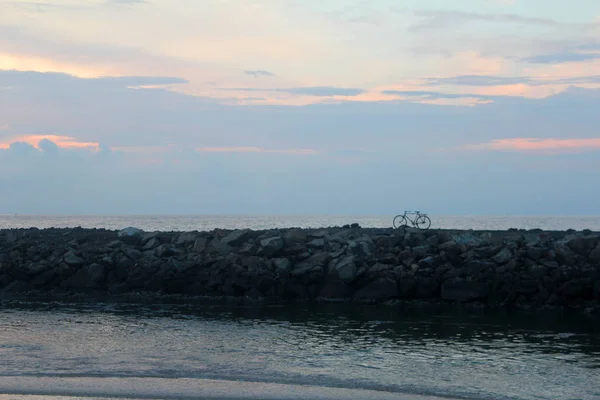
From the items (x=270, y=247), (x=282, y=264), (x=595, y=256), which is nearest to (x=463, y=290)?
(x=595, y=256)

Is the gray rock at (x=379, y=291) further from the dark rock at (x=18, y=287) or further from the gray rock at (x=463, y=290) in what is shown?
the dark rock at (x=18, y=287)

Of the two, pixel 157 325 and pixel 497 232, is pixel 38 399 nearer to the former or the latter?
pixel 157 325

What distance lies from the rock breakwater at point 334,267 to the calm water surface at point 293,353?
90.8 inches

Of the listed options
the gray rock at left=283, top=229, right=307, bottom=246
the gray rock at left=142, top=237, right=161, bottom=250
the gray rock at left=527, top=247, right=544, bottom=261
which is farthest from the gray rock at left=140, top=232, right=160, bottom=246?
the gray rock at left=527, top=247, right=544, bottom=261

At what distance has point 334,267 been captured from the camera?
30031 millimetres

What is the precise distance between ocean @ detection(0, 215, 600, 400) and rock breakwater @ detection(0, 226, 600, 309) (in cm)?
172

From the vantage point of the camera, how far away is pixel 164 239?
36.0 metres

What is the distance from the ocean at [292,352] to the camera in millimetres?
14570

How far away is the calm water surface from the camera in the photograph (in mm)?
14641

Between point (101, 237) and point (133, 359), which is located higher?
point (101, 237)

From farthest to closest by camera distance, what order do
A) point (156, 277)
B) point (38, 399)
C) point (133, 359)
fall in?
1. point (156, 277)
2. point (133, 359)
3. point (38, 399)

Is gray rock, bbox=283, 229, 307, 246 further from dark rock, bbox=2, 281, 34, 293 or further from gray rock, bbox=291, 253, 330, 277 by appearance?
dark rock, bbox=2, 281, 34, 293

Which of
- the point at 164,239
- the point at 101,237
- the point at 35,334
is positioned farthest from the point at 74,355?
the point at 101,237

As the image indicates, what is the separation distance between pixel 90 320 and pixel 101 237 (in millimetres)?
14050
